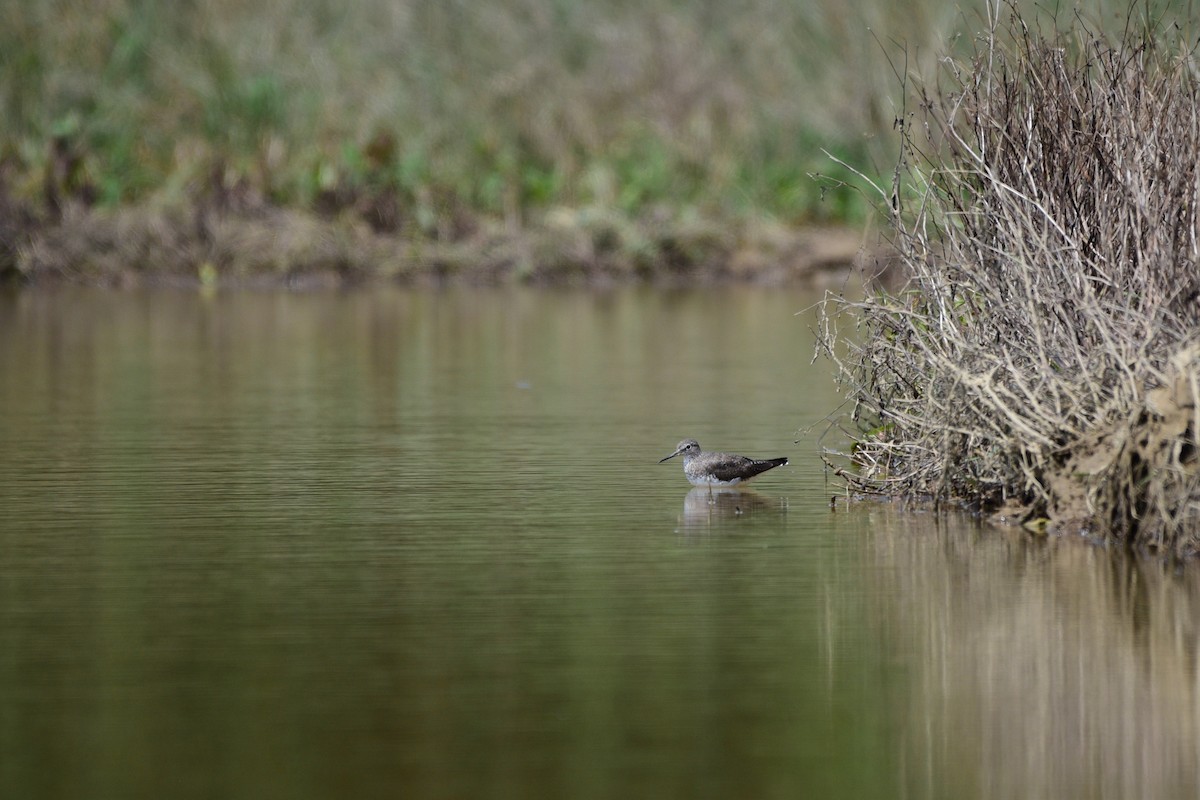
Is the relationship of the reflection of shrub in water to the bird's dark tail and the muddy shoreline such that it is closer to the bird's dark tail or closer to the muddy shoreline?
the bird's dark tail

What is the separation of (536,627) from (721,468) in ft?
11.0

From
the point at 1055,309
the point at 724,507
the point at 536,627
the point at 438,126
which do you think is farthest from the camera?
the point at 438,126

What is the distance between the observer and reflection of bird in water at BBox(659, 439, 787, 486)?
10781 millimetres

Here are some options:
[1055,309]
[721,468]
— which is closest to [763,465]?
[721,468]

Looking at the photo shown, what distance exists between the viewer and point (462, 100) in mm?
32531

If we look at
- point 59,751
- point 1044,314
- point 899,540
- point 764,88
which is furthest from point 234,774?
point 764,88

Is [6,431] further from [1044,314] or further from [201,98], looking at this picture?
[201,98]

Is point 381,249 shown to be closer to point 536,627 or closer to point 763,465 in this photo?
point 763,465

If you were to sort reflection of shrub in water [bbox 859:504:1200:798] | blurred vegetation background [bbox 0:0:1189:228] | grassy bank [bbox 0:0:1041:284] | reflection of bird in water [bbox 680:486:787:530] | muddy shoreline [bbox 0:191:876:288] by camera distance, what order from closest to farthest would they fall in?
reflection of shrub in water [bbox 859:504:1200:798] < reflection of bird in water [bbox 680:486:787:530] < muddy shoreline [bbox 0:191:876:288] < grassy bank [bbox 0:0:1041:284] < blurred vegetation background [bbox 0:0:1189:228]

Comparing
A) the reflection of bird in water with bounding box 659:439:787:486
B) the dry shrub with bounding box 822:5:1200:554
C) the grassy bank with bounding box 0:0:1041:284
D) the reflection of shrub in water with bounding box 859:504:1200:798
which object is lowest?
the reflection of shrub in water with bounding box 859:504:1200:798

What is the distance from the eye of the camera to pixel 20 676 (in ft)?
22.7

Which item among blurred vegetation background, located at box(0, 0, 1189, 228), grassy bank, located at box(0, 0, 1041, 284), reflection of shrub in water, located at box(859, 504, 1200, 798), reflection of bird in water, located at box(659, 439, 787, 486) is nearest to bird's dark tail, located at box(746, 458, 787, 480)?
reflection of bird in water, located at box(659, 439, 787, 486)

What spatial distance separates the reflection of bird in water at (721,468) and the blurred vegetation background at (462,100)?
19826mm

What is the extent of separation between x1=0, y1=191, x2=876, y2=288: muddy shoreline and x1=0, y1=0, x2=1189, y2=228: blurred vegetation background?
1.32 feet
